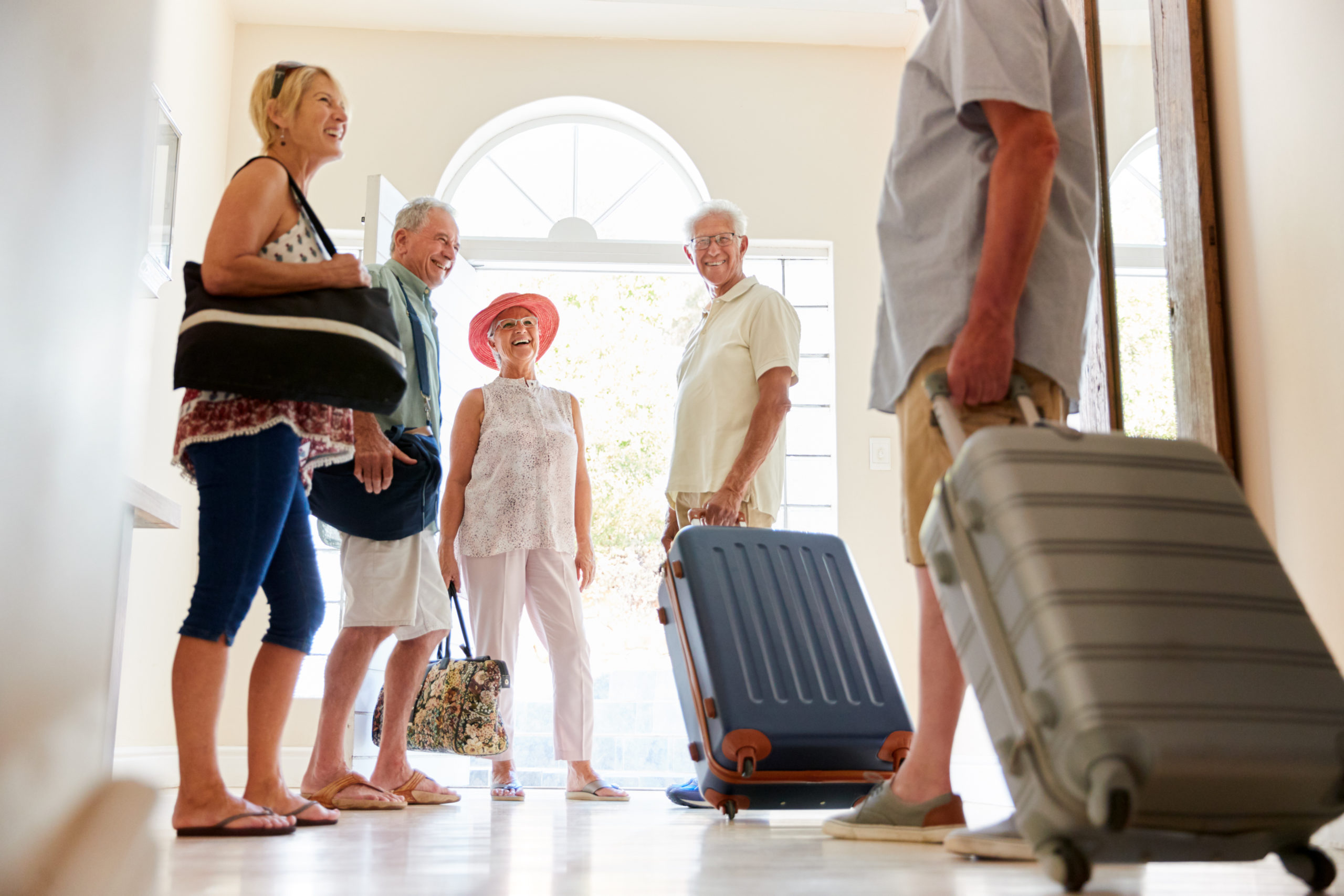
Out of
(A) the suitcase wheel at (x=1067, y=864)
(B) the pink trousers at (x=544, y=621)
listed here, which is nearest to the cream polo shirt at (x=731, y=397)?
(B) the pink trousers at (x=544, y=621)

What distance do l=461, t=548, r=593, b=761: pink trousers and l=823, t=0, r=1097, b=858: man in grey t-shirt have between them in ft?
4.76

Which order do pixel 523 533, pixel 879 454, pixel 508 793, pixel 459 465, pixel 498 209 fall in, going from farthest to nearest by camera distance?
pixel 498 209, pixel 879 454, pixel 459 465, pixel 523 533, pixel 508 793

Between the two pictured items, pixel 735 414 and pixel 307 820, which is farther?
pixel 735 414

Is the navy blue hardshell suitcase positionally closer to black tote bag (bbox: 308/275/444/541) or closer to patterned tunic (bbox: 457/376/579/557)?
black tote bag (bbox: 308/275/444/541)

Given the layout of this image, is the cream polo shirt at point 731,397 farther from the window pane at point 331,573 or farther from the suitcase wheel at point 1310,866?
the window pane at point 331,573

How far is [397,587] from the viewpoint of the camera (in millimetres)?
2428

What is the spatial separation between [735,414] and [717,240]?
525 mm

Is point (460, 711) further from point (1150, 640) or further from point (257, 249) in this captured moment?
point (1150, 640)

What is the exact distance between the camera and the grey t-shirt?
1447 mm

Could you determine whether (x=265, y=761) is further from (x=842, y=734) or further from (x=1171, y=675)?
(x=1171, y=675)

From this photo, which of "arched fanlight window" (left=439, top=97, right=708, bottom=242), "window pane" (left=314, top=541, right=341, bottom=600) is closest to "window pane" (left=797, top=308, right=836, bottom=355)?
"arched fanlight window" (left=439, top=97, right=708, bottom=242)

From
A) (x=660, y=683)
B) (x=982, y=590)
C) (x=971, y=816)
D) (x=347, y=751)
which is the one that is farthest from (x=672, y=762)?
(x=982, y=590)

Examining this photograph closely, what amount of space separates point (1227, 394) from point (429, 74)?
11.4 ft

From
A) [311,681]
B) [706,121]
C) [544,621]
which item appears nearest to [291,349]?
[544,621]
